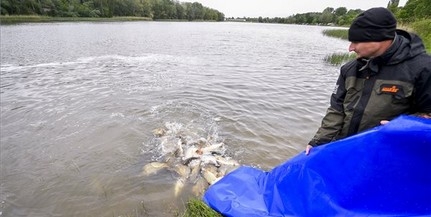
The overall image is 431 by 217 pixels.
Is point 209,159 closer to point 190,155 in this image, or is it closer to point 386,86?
point 190,155

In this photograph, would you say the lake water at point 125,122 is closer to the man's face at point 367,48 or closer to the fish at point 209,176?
the fish at point 209,176

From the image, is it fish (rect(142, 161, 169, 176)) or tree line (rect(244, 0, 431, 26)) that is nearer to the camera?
fish (rect(142, 161, 169, 176))

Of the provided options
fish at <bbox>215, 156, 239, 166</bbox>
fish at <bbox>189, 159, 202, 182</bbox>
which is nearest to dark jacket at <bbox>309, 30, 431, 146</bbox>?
fish at <bbox>215, 156, 239, 166</bbox>

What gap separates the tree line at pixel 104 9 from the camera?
211ft

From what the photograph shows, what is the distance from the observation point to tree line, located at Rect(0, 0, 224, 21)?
211 feet

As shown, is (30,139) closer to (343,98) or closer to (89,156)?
(89,156)

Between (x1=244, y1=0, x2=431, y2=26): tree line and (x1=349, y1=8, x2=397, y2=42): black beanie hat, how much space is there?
2.54ft

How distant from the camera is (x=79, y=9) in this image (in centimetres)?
7631

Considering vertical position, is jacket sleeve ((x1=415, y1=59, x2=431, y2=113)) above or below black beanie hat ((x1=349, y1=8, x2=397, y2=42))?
below

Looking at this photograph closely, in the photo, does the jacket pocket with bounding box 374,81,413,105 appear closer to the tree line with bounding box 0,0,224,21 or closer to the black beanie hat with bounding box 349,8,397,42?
the black beanie hat with bounding box 349,8,397,42

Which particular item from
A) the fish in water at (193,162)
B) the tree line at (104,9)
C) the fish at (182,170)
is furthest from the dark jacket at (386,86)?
the tree line at (104,9)

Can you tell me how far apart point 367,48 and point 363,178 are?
51.4 inches

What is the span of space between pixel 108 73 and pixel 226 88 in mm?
6911

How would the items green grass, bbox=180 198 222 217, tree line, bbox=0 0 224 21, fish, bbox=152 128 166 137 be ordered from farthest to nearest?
tree line, bbox=0 0 224 21
fish, bbox=152 128 166 137
green grass, bbox=180 198 222 217
